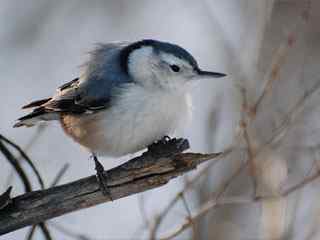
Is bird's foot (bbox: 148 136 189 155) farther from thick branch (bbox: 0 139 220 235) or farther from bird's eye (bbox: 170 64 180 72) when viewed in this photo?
bird's eye (bbox: 170 64 180 72)

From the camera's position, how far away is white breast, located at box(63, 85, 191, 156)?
11.9 feet

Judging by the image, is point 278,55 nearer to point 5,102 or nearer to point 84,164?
point 84,164

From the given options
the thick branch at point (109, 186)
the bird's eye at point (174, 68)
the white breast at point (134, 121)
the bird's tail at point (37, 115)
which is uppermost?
the bird's tail at point (37, 115)

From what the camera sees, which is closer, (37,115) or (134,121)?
(134,121)

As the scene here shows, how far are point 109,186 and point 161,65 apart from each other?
2.30 feet

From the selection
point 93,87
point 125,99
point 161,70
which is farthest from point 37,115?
point 161,70

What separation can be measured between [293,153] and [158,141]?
1708 mm

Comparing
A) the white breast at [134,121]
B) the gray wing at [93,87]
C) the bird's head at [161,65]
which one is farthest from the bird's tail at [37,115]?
the bird's head at [161,65]

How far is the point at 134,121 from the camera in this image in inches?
143

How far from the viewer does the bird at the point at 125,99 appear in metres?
3.66

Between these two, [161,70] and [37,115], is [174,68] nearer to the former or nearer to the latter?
[161,70]

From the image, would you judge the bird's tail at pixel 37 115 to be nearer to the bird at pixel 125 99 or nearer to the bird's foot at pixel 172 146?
the bird at pixel 125 99

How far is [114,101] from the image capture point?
369 centimetres

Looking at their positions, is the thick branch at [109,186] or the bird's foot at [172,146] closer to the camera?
the thick branch at [109,186]
